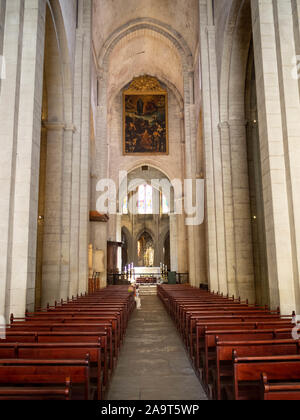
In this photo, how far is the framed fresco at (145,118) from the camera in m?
26.5

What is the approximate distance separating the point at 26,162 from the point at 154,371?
4.36 metres

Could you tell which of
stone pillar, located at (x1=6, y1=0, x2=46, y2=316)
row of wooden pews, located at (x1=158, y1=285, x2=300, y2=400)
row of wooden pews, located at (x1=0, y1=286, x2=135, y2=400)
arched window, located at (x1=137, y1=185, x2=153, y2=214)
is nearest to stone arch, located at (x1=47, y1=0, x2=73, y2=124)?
stone pillar, located at (x1=6, y1=0, x2=46, y2=316)

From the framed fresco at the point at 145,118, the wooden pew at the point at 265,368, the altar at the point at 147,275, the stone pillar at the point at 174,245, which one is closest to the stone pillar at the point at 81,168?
the wooden pew at the point at 265,368

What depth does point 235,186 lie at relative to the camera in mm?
12148

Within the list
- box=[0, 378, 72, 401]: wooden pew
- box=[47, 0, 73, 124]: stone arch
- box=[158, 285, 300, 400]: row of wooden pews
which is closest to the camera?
box=[0, 378, 72, 401]: wooden pew

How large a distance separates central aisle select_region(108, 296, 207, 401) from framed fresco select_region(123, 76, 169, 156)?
19656 mm

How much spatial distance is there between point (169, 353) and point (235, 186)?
24.2 feet

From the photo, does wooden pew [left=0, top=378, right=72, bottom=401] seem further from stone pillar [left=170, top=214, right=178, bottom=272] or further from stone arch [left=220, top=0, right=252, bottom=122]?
stone pillar [left=170, top=214, right=178, bottom=272]

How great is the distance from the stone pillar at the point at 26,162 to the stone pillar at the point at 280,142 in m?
4.56

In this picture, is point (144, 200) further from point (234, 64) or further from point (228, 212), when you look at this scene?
point (234, 64)

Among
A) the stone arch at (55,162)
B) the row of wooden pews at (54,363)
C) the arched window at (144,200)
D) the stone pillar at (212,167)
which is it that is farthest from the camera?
the arched window at (144,200)

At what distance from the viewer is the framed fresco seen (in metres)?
26.5

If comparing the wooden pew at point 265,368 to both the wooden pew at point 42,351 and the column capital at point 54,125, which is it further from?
the column capital at point 54,125
